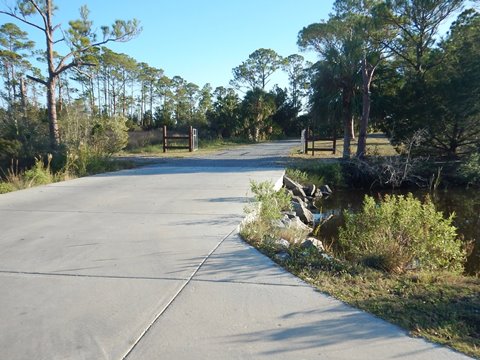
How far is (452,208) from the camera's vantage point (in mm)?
12703

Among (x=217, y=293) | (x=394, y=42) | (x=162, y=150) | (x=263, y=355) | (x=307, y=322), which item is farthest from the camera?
(x=162, y=150)

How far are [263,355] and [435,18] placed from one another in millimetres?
25654

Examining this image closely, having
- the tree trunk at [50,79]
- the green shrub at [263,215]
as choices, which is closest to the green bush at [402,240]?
the green shrub at [263,215]

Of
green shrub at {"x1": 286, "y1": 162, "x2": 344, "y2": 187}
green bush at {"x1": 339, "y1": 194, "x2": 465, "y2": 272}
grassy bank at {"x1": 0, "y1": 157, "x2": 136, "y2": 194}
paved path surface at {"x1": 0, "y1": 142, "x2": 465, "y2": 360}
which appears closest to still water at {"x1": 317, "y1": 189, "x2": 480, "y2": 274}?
green shrub at {"x1": 286, "y1": 162, "x2": 344, "y2": 187}

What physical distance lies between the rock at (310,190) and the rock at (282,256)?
9698 millimetres

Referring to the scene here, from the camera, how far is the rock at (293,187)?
1361cm

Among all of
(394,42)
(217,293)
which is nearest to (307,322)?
(217,293)

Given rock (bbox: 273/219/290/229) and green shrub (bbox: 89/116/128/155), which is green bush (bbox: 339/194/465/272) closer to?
rock (bbox: 273/219/290/229)

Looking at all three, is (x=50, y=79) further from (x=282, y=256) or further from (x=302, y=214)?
(x=282, y=256)

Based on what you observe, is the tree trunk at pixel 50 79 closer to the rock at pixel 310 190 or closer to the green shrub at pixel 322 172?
A: the green shrub at pixel 322 172

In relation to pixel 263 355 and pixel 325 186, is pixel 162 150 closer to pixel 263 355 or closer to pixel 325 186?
pixel 325 186

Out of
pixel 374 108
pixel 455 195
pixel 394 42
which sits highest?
pixel 394 42

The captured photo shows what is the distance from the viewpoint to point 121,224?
252 inches

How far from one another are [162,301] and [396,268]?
9.82 ft
